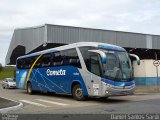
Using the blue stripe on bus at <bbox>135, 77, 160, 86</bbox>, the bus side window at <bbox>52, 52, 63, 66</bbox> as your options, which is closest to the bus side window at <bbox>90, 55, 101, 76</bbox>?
the bus side window at <bbox>52, 52, 63, 66</bbox>

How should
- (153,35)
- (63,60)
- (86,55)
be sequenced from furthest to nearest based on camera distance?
(153,35) < (63,60) < (86,55)

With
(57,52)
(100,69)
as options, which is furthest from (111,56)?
(57,52)

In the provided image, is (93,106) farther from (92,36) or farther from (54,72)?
(92,36)

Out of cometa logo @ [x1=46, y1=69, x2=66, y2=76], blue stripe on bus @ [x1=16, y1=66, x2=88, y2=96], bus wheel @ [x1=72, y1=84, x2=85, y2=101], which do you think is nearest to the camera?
bus wheel @ [x1=72, y1=84, x2=85, y2=101]

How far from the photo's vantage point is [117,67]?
1992cm

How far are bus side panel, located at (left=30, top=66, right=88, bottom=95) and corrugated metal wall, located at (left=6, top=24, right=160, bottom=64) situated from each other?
605 cm

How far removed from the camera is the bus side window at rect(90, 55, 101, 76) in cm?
1980

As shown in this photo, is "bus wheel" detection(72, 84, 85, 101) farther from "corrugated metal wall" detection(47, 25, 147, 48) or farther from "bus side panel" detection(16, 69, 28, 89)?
"corrugated metal wall" detection(47, 25, 147, 48)

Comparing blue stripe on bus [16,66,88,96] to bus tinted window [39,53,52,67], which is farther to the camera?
bus tinted window [39,53,52,67]

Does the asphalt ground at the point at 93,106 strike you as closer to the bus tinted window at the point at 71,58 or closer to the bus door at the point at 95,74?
the bus door at the point at 95,74

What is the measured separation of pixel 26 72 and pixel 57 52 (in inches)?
253

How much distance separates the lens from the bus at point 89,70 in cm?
1953

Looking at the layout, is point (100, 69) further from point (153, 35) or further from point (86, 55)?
point (153, 35)

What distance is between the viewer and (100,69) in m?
19.6
